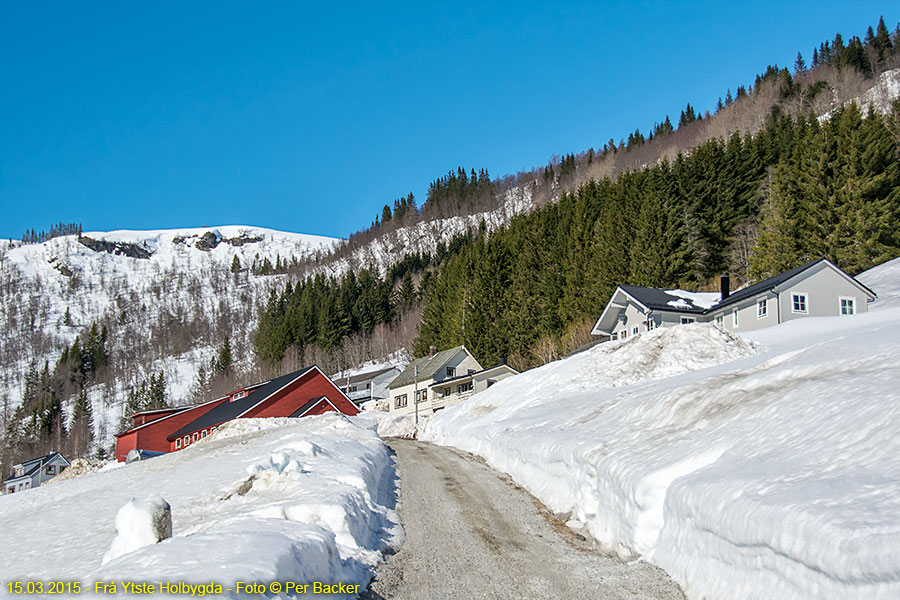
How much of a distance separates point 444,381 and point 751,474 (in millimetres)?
52542

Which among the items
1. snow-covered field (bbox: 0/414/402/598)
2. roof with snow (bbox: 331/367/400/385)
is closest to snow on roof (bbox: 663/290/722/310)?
snow-covered field (bbox: 0/414/402/598)

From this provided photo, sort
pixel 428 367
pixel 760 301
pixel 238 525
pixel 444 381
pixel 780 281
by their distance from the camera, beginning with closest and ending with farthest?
pixel 238 525
pixel 780 281
pixel 760 301
pixel 444 381
pixel 428 367

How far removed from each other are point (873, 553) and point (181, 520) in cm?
1104

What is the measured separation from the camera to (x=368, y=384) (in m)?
94.9

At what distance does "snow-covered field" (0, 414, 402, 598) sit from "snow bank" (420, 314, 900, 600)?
4399 mm

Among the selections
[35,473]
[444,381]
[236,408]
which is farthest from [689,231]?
[35,473]

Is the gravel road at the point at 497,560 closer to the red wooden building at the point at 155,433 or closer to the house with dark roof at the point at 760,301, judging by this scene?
the house with dark roof at the point at 760,301

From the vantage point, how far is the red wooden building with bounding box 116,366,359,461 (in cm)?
5519

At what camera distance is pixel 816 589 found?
6594mm

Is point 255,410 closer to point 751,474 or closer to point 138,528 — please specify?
point 138,528

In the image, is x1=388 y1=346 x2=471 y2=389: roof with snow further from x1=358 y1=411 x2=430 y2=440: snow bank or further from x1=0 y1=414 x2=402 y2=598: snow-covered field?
x1=0 y1=414 x2=402 y2=598: snow-covered field

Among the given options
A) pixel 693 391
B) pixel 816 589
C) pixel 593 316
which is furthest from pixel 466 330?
pixel 816 589

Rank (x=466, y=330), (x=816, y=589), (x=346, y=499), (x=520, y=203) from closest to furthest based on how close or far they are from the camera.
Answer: (x=816, y=589)
(x=346, y=499)
(x=466, y=330)
(x=520, y=203)

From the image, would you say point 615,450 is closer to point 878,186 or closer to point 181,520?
point 181,520
